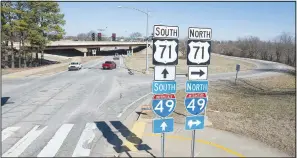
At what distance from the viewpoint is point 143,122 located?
13219 millimetres

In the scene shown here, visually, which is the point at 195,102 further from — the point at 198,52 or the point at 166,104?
the point at 198,52

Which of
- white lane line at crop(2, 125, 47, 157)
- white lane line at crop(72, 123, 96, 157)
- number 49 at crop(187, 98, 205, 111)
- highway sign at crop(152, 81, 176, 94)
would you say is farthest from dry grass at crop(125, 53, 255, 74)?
highway sign at crop(152, 81, 176, 94)

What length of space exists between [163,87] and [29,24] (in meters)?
40.0

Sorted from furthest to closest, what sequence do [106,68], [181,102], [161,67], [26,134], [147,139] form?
[106,68] → [181,102] → [26,134] → [147,139] → [161,67]

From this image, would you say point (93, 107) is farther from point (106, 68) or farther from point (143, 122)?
point (106, 68)

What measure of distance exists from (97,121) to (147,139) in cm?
387

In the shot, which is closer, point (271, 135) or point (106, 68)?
point (271, 135)

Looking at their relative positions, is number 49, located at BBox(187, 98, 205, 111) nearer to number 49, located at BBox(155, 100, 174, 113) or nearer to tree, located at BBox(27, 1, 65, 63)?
number 49, located at BBox(155, 100, 174, 113)

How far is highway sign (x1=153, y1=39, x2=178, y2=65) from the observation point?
6.69m

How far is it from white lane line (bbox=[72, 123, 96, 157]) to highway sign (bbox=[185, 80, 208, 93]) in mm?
4381

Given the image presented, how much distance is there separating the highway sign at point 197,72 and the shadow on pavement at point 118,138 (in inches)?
138

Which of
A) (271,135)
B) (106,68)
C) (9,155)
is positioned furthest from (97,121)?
(106,68)

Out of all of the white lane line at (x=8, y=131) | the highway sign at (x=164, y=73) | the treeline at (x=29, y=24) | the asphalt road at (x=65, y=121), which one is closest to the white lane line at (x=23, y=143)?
the asphalt road at (x=65, y=121)

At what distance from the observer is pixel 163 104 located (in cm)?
716
